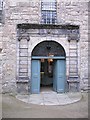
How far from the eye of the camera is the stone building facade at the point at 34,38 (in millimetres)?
14367

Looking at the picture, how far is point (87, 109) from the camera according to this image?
1080 cm

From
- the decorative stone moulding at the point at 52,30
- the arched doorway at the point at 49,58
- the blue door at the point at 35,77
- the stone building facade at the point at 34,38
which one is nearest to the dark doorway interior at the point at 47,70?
the arched doorway at the point at 49,58

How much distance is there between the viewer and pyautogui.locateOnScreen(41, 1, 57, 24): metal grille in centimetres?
1487

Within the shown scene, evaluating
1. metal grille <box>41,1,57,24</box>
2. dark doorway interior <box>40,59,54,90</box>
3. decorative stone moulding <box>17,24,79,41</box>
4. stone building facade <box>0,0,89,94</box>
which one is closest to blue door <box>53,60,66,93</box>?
stone building facade <box>0,0,89,94</box>

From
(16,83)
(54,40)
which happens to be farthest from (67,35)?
(16,83)

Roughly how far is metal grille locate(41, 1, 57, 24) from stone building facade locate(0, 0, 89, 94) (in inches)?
9.6

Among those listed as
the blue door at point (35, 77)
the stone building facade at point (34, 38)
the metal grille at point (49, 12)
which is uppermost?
the metal grille at point (49, 12)

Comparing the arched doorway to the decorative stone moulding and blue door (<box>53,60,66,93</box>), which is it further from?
the decorative stone moulding

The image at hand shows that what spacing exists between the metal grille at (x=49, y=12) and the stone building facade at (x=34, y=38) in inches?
9.6

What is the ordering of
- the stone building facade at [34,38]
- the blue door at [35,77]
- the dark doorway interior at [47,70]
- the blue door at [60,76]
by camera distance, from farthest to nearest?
the dark doorway interior at [47,70] < the blue door at [60,76] < the blue door at [35,77] < the stone building facade at [34,38]

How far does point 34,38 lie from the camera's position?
14469mm

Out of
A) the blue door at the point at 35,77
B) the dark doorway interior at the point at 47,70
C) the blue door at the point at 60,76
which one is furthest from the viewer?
the dark doorway interior at the point at 47,70

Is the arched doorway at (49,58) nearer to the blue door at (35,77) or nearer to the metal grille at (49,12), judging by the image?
the blue door at (35,77)

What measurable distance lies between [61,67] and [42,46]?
74.4 inches
